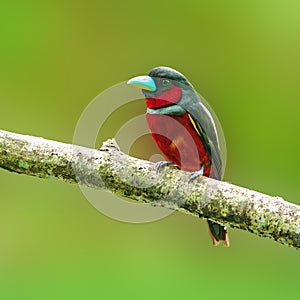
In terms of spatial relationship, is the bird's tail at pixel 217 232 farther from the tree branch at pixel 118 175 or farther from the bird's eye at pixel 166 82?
the bird's eye at pixel 166 82

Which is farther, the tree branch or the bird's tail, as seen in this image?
the bird's tail

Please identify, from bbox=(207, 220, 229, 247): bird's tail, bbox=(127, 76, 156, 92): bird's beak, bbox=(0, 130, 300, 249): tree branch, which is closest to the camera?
bbox=(0, 130, 300, 249): tree branch

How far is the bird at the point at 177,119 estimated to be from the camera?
108 inches

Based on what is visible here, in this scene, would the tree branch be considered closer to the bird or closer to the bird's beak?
the bird

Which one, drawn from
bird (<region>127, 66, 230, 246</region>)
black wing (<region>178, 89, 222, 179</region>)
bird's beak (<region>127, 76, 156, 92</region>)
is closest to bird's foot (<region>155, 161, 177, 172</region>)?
bird (<region>127, 66, 230, 246</region>)

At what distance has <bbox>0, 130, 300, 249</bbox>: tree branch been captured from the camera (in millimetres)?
2463

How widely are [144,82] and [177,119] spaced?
0.22 m

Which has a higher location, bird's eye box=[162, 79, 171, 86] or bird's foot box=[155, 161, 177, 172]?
bird's eye box=[162, 79, 171, 86]

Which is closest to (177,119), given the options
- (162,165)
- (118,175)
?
(162,165)

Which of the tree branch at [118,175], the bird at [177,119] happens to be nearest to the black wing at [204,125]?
the bird at [177,119]

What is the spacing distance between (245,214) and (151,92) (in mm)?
711

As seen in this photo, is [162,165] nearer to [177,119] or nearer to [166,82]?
[177,119]

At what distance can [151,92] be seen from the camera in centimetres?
276
